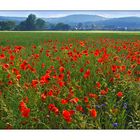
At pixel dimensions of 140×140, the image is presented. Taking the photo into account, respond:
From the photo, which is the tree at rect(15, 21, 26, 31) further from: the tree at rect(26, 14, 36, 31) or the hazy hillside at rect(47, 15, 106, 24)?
the hazy hillside at rect(47, 15, 106, 24)

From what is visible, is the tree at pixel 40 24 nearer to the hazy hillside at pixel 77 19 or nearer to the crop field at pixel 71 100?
the hazy hillside at pixel 77 19

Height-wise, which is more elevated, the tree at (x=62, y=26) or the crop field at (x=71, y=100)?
the tree at (x=62, y=26)

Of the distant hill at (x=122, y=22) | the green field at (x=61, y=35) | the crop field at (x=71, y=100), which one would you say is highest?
the distant hill at (x=122, y=22)

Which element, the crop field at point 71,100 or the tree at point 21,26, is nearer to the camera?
the crop field at point 71,100

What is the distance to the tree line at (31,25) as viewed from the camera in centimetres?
507

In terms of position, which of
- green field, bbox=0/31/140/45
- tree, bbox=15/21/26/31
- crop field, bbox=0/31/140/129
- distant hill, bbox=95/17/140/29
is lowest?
crop field, bbox=0/31/140/129

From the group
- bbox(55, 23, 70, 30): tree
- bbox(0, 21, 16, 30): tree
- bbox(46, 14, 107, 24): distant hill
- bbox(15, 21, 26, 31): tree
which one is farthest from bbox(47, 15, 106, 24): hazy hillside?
bbox(0, 21, 16, 30): tree

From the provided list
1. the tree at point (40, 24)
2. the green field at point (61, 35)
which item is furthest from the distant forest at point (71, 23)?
the green field at point (61, 35)

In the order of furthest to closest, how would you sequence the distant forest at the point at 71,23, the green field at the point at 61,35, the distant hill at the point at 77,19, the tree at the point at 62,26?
the green field at the point at 61,35
the tree at the point at 62,26
the distant forest at the point at 71,23
the distant hill at the point at 77,19

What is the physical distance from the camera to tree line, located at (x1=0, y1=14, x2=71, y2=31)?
5070 mm
